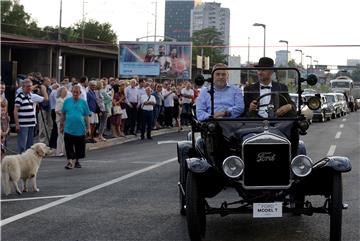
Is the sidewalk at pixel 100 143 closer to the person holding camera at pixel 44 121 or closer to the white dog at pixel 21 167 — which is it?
the person holding camera at pixel 44 121

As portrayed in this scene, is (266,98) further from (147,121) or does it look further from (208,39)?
(208,39)

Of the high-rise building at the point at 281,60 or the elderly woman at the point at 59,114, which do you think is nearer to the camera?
the high-rise building at the point at 281,60

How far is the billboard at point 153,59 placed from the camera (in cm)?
4188

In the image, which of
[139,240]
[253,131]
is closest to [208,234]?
[139,240]

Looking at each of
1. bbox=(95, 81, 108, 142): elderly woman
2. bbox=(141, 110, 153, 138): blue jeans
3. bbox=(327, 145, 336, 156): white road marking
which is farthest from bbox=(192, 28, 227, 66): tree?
bbox=(327, 145, 336, 156): white road marking

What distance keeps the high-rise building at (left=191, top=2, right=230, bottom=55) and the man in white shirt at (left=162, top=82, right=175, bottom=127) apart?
87.5 m

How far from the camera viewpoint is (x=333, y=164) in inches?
248

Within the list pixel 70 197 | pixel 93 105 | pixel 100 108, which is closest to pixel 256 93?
pixel 70 197

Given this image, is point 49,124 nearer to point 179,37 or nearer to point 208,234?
point 208,234

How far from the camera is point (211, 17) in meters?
115

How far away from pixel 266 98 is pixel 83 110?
21.3 ft

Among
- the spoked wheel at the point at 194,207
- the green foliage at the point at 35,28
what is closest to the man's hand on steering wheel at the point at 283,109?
the spoked wheel at the point at 194,207

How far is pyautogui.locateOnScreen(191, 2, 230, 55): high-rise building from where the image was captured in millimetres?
112875

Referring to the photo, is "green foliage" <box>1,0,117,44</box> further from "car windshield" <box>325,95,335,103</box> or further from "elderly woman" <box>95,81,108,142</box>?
"elderly woman" <box>95,81,108,142</box>
